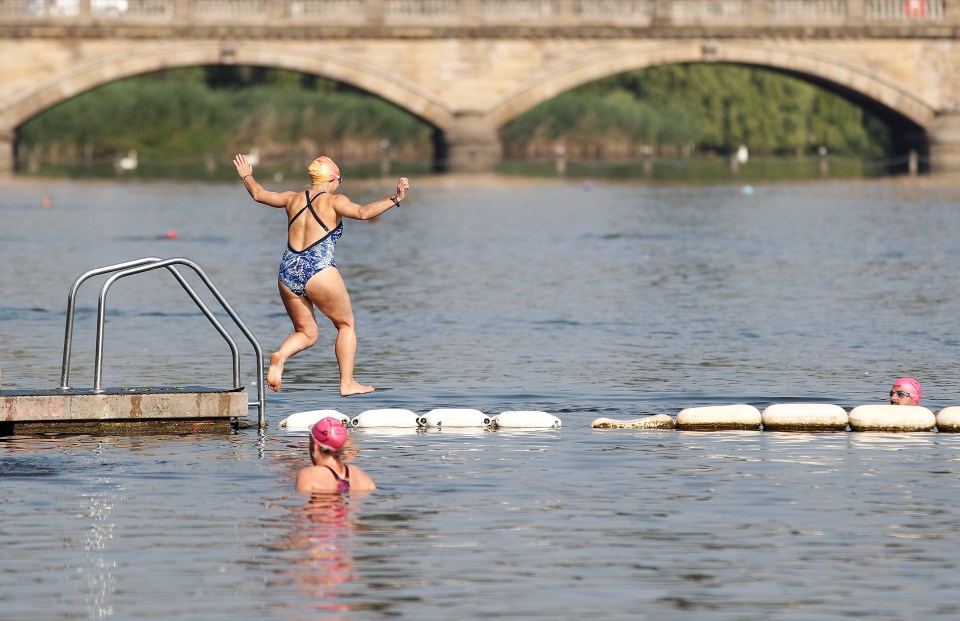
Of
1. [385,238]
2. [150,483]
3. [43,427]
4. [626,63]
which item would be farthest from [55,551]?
[626,63]

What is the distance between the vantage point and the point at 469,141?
241ft

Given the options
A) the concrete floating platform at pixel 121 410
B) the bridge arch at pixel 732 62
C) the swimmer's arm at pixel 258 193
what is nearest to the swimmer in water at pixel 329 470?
the concrete floating platform at pixel 121 410

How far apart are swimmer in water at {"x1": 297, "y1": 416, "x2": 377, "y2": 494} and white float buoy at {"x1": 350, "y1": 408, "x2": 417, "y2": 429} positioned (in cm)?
260

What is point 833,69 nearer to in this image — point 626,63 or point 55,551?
point 626,63

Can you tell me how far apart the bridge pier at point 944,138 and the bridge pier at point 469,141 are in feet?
52.9

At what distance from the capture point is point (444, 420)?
14.8 meters

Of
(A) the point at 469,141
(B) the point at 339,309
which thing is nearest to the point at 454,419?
(B) the point at 339,309

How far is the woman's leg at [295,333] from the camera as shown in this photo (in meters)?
14.9

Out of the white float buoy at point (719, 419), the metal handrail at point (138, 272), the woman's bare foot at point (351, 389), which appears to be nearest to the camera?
the metal handrail at point (138, 272)

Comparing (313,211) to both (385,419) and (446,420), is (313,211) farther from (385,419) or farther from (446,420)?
(446,420)

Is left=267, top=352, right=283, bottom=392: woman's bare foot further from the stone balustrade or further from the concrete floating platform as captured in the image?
the stone balustrade

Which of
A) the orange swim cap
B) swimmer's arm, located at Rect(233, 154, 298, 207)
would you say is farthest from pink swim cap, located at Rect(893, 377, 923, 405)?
swimmer's arm, located at Rect(233, 154, 298, 207)

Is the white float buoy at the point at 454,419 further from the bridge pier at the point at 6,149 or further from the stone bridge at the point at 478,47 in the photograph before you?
the bridge pier at the point at 6,149

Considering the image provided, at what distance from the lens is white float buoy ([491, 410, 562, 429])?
14789 millimetres
